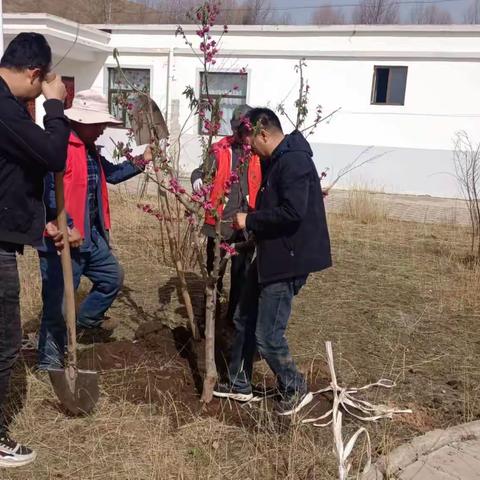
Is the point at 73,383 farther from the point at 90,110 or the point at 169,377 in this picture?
the point at 90,110

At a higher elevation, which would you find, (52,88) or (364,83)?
(364,83)

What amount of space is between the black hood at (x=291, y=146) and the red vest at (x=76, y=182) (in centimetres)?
110

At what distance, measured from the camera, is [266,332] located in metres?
3.03

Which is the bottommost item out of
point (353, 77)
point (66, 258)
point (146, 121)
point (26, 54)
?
point (66, 258)

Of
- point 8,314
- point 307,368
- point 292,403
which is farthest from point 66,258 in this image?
point 307,368

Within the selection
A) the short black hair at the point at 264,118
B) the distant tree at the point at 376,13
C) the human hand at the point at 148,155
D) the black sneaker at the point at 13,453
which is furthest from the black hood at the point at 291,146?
the distant tree at the point at 376,13

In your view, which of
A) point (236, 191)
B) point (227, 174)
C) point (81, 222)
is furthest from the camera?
point (236, 191)

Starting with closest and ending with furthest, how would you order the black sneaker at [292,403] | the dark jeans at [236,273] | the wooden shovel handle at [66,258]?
1. the wooden shovel handle at [66,258]
2. the black sneaker at [292,403]
3. the dark jeans at [236,273]

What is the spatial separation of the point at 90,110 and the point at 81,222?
66 cm

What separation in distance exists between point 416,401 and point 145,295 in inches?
107

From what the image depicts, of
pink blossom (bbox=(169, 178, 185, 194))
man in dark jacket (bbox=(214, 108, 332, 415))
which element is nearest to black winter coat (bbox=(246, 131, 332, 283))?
man in dark jacket (bbox=(214, 108, 332, 415))

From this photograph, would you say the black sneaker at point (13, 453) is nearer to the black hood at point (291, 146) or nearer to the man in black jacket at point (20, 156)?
the man in black jacket at point (20, 156)

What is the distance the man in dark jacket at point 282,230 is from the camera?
9.29 feet

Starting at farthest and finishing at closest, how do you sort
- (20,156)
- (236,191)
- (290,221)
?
(236,191) < (290,221) < (20,156)
